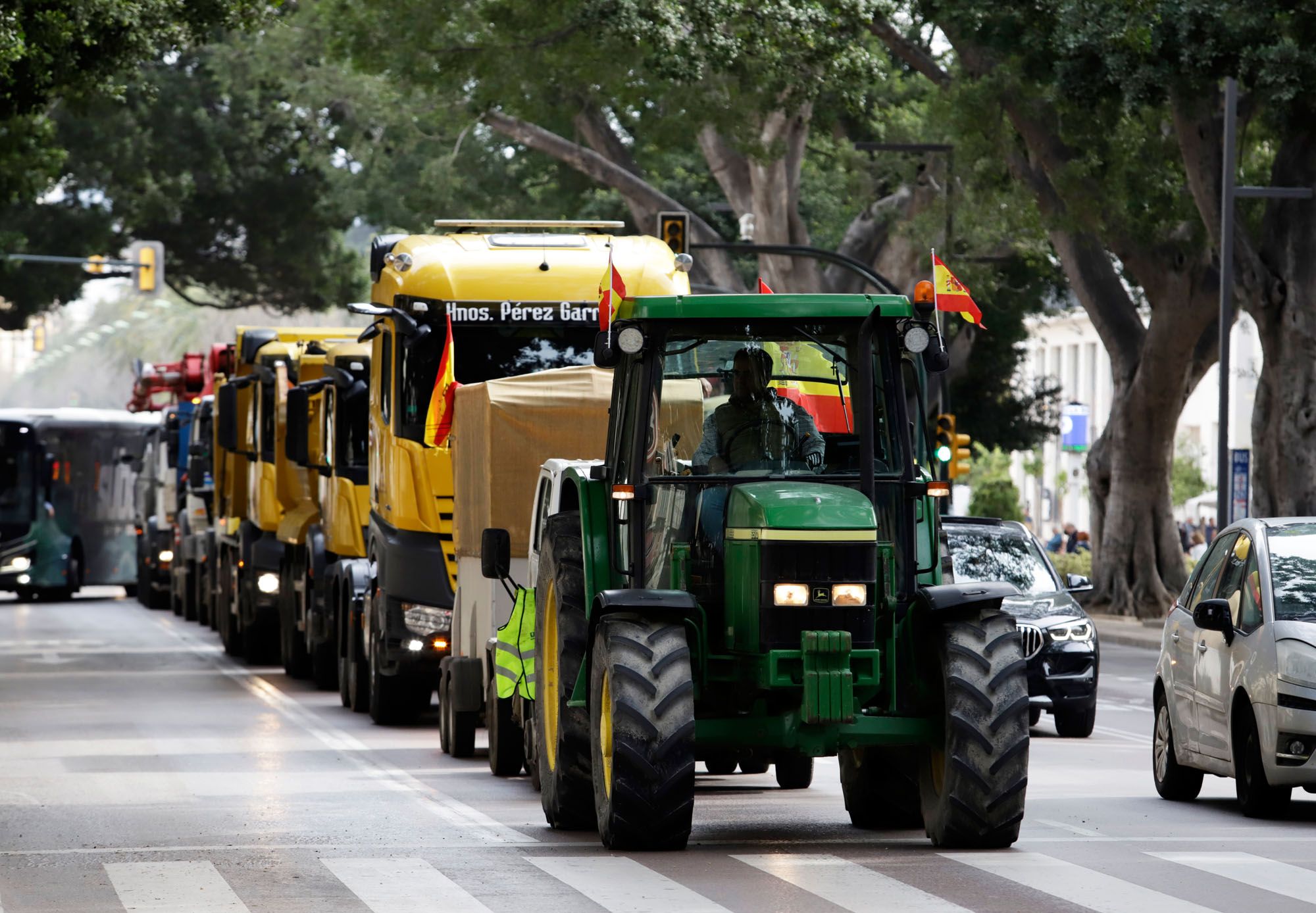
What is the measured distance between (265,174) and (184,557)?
19.1 meters

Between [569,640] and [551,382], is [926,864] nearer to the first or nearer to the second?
[569,640]

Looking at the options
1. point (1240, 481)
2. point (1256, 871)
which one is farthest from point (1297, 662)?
point (1240, 481)

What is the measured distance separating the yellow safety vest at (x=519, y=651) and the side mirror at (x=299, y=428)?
30.8ft

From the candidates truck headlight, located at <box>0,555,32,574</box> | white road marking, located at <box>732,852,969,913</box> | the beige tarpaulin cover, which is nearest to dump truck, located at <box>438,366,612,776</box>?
the beige tarpaulin cover

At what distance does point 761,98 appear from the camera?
3609 cm

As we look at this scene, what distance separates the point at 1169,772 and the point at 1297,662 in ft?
5.90

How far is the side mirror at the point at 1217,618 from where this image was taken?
13.1m

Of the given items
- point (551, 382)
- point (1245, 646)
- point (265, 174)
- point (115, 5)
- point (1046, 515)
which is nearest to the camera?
point (1245, 646)

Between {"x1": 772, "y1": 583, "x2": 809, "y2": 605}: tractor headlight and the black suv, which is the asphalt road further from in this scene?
{"x1": 772, "y1": 583, "x2": 809, "y2": 605}: tractor headlight

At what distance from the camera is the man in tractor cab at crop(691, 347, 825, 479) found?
450 inches

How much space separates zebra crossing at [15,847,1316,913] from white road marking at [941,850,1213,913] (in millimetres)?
10

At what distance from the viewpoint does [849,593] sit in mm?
11023

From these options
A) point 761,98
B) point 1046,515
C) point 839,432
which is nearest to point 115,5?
point 761,98

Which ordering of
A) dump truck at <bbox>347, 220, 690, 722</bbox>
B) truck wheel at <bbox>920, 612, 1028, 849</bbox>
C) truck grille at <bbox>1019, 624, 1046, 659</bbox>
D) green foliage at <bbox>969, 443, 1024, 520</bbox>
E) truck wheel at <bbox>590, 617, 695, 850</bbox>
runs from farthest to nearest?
green foliage at <bbox>969, 443, 1024, 520</bbox> → truck grille at <bbox>1019, 624, 1046, 659</bbox> → dump truck at <bbox>347, 220, 690, 722</bbox> → truck wheel at <bbox>920, 612, 1028, 849</bbox> → truck wheel at <bbox>590, 617, 695, 850</bbox>
